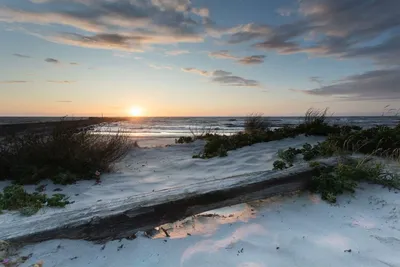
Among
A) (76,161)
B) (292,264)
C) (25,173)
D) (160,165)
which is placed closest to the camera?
(292,264)

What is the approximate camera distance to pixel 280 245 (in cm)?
276

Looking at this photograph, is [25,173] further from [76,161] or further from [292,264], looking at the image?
[292,264]

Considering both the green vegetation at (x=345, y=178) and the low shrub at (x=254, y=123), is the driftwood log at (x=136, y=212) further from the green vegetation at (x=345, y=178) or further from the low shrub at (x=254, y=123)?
the low shrub at (x=254, y=123)

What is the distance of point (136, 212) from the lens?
2.98 meters

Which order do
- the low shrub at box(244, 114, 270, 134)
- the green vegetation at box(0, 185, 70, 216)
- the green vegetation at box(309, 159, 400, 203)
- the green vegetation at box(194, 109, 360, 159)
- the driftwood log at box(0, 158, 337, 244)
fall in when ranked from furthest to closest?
1. the low shrub at box(244, 114, 270, 134)
2. the green vegetation at box(194, 109, 360, 159)
3. the green vegetation at box(309, 159, 400, 203)
4. the green vegetation at box(0, 185, 70, 216)
5. the driftwood log at box(0, 158, 337, 244)

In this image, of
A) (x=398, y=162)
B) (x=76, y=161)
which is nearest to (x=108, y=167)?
(x=76, y=161)

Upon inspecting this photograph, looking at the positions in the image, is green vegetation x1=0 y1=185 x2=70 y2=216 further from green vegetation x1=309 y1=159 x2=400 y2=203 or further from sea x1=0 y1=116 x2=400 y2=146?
green vegetation x1=309 y1=159 x2=400 y2=203

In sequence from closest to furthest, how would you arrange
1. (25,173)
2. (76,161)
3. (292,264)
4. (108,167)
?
(292,264) < (25,173) < (76,161) < (108,167)

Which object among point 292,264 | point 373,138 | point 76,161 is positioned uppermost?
point 373,138

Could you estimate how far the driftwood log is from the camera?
2744 millimetres

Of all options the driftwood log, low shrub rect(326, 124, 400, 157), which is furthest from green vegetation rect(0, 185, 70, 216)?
low shrub rect(326, 124, 400, 157)

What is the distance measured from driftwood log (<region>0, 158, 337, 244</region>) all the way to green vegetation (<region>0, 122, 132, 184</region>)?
7.22ft

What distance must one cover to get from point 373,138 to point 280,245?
13.7ft

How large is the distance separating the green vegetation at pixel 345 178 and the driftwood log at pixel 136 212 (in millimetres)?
517
